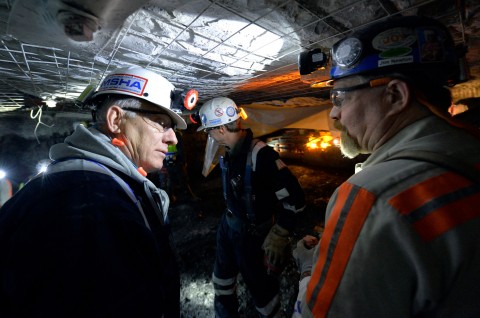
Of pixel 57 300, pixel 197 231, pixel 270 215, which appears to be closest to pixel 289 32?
pixel 57 300

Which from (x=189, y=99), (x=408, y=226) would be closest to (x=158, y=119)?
(x=189, y=99)

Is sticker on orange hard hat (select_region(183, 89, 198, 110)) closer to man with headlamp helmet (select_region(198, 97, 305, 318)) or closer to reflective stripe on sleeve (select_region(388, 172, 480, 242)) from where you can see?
man with headlamp helmet (select_region(198, 97, 305, 318))

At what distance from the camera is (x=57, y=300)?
30.6 inches

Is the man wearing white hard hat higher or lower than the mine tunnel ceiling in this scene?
lower

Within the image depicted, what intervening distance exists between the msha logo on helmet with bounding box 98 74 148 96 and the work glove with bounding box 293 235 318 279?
1.86 metres

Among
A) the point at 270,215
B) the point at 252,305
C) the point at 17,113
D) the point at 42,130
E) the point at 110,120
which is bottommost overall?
the point at 252,305

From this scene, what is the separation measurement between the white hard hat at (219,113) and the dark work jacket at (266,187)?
1.55 feet

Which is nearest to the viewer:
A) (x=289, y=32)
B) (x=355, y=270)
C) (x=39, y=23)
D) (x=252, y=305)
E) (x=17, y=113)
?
(x=355, y=270)

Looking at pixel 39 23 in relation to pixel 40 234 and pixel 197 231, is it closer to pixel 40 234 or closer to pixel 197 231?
pixel 40 234

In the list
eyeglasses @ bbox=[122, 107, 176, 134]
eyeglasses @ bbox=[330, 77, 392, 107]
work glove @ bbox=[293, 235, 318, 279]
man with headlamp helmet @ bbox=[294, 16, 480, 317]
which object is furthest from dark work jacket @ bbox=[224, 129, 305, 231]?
man with headlamp helmet @ bbox=[294, 16, 480, 317]

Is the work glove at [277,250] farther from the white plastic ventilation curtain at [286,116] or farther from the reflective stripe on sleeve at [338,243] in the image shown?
the white plastic ventilation curtain at [286,116]

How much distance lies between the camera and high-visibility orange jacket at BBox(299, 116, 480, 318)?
2.29 feet

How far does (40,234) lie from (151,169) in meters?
1.01

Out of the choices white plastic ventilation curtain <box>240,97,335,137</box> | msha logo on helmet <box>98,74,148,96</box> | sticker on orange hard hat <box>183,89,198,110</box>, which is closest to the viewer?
msha logo on helmet <box>98,74,148,96</box>
